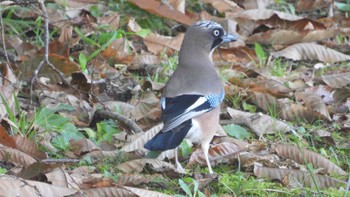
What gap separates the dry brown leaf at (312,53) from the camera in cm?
800

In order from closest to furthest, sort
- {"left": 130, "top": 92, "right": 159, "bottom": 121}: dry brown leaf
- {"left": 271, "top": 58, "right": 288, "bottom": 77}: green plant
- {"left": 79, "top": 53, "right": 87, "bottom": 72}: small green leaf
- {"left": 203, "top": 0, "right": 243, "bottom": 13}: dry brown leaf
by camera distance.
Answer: {"left": 130, "top": 92, "right": 159, "bottom": 121}: dry brown leaf
{"left": 79, "top": 53, "right": 87, "bottom": 72}: small green leaf
{"left": 271, "top": 58, "right": 288, "bottom": 77}: green plant
{"left": 203, "top": 0, "right": 243, "bottom": 13}: dry brown leaf

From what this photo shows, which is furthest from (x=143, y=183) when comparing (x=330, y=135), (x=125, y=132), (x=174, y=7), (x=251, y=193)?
(x=174, y=7)

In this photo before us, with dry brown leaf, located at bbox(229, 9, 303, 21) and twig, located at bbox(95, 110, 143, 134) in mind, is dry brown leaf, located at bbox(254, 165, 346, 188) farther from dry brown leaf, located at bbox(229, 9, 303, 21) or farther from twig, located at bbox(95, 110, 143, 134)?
dry brown leaf, located at bbox(229, 9, 303, 21)

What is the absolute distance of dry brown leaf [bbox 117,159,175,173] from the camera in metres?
5.28

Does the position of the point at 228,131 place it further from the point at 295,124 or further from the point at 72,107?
the point at 72,107

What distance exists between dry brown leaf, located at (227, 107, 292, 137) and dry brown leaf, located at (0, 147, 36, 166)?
5.79ft

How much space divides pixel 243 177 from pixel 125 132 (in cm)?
111

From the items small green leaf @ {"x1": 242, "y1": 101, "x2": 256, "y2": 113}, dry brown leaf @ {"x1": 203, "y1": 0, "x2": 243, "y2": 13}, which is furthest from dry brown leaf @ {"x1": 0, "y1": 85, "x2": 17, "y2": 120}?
dry brown leaf @ {"x1": 203, "y1": 0, "x2": 243, "y2": 13}

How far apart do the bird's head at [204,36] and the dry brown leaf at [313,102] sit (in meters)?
0.89

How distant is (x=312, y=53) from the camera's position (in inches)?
318

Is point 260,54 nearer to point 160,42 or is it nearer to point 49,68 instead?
point 160,42

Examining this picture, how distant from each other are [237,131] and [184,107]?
862 mm

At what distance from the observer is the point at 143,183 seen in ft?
16.3

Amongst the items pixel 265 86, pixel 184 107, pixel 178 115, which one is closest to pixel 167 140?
pixel 178 115
